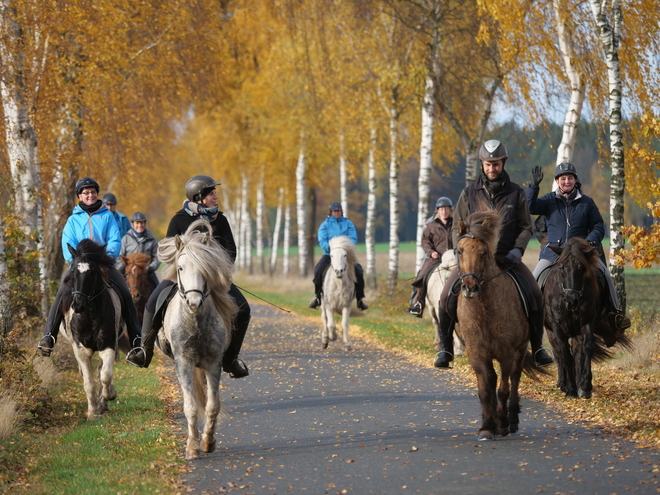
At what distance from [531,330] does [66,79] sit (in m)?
14.9

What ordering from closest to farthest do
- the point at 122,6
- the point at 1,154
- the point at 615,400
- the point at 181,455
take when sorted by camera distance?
the point at 181,455 → the point at 615,400 → the point at 1,154 → the point at 122,6

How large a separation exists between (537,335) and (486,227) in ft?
4.99

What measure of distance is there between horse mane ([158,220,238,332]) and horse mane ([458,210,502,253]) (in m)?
2.31

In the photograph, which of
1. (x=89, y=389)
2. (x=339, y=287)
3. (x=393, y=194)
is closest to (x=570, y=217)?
(x=89, y=389)

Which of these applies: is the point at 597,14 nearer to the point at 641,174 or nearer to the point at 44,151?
the point at 641,174

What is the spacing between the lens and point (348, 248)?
1747 centimetres

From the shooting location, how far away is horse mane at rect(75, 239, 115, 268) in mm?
10421

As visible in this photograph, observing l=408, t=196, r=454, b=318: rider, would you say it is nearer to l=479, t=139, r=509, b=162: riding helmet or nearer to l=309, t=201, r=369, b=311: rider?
l=309, t=201, r=369, b=311: rider

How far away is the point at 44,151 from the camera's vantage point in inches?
736

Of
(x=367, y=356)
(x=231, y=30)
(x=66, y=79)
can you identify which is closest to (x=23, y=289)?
(x=367, y=356)

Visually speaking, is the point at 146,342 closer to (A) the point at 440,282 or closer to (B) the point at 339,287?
(A) the point at 440,282

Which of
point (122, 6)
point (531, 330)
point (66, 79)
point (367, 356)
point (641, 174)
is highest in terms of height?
point (122, 6)

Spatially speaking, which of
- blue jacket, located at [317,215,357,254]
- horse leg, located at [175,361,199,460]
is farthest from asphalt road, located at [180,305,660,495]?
blue jacket, located at [317,215,357,254]

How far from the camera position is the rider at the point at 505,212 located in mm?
9086
